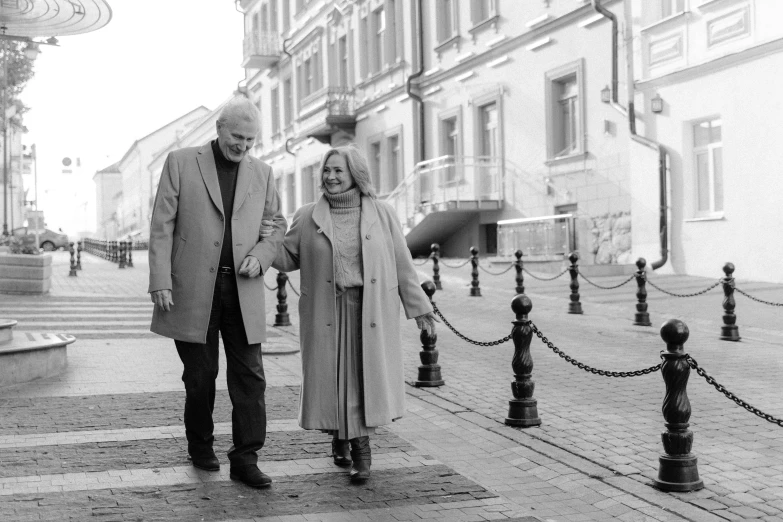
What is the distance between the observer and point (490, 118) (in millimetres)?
26312

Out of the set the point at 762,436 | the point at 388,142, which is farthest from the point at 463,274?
the point at 762,436

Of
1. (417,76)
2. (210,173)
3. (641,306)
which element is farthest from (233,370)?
(417,76)

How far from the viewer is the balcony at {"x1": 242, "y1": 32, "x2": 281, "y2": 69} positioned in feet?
145

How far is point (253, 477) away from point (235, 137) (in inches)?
69.9

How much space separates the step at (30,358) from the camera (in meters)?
8.23

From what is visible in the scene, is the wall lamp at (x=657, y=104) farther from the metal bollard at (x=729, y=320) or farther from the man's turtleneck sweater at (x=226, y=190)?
the man's turtleneck sweater at (x=226, y=190)

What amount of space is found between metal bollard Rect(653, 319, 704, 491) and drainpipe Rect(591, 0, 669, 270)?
14.1 metres

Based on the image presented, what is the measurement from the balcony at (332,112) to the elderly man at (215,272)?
29.7 meters

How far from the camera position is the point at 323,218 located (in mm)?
5539

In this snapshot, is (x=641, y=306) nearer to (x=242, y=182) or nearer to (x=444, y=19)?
(x=242, y=182)

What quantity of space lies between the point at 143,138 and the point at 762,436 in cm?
9268

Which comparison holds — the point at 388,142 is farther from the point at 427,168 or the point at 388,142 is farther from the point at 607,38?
the point at 607,38

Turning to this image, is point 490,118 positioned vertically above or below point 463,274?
above

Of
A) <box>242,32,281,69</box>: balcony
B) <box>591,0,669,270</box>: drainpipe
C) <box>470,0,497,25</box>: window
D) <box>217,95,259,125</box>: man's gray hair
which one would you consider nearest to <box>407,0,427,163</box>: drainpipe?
<box>470,0,497,25</box>: window
